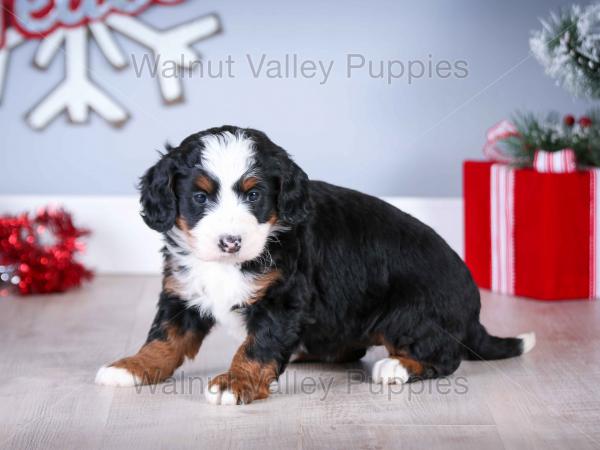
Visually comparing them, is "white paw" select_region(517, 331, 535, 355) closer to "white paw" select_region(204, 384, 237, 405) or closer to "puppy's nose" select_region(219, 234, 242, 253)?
"white paw" select_region(204, 384, 237, 405)

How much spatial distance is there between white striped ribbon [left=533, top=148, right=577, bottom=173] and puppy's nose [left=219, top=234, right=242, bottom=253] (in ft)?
6.90

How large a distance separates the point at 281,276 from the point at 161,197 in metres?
0.39

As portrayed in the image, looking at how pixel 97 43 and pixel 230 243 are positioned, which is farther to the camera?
pixel 97 43

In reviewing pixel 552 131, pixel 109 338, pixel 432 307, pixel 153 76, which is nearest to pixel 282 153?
pixel 432 307

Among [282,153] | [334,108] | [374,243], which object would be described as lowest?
[374,243]

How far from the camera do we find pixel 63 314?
3.93m

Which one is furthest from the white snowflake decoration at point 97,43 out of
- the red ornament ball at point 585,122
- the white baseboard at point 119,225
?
the red ornament ball at point 585,122

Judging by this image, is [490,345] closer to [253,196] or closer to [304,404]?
[304,404]

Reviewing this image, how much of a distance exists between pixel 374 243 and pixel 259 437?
2.50 ft

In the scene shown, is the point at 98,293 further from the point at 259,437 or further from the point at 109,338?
the point at 259,437

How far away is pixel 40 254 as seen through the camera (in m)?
4.43

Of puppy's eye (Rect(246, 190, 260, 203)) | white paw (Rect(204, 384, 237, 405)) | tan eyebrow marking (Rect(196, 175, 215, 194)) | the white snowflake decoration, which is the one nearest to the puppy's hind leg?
white paw (Rect(204, 384, 237, 405))

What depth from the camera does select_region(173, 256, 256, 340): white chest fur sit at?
2633 millimetres
